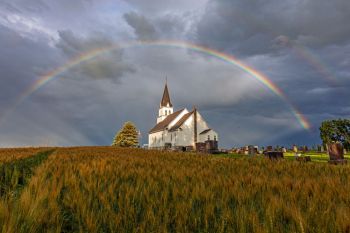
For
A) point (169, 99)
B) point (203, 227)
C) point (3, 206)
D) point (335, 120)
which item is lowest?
point (203, 227)

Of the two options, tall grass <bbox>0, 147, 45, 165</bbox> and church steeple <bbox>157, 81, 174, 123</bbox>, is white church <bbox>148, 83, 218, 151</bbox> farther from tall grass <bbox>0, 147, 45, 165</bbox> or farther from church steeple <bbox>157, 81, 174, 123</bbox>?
tall grass <bbox>0, 147, 45, 165</bbox>

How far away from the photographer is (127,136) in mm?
94875

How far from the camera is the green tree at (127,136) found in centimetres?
9325

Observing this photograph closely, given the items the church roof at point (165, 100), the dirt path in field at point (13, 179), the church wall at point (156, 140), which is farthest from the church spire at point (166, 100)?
the dirt path in field at point (13, 179)

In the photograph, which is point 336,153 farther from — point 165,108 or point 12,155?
point 165,108

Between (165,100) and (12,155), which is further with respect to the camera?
(165,100)

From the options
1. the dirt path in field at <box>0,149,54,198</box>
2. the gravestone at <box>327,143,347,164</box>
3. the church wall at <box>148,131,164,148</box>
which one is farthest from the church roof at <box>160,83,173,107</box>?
the dirt path in field at <box>0,149,54,198</box>

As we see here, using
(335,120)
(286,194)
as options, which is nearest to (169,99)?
(335,120)

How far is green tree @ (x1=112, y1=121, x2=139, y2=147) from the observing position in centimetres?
9325

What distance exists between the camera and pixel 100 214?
264 centimetres

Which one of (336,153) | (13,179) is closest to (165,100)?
(336,153)

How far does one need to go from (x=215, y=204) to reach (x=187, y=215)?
1.64 ft

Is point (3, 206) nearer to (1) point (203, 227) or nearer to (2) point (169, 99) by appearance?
(1) point (203, 227)

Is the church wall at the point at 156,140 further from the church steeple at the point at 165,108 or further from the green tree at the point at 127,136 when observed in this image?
the church steeple at the point at 165,108
